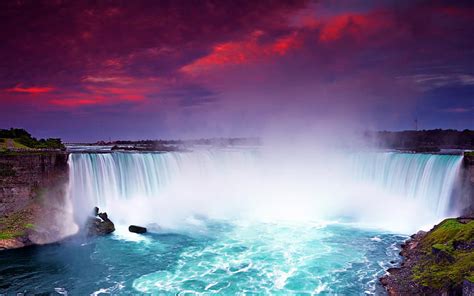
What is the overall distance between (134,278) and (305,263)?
8816 millimetres

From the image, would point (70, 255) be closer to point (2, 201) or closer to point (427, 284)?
point (2, 201)

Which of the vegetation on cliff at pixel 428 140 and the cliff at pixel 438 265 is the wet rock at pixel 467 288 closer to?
the cliff at pixel 438 265

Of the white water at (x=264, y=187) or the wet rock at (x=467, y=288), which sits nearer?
the wet rock at (x=467, y=288)

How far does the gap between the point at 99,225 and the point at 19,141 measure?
14492 millimetres

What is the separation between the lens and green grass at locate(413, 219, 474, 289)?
38.9 ft

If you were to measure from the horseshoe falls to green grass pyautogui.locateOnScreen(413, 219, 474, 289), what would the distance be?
74.5 inches

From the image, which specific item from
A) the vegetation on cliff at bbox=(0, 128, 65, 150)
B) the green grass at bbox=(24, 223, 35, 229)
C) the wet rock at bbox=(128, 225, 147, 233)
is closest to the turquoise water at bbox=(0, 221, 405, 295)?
the wet rock at bbox=(128, 225, 147, 233)

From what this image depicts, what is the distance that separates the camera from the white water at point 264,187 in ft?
84.4

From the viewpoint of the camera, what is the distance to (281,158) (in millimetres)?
41562

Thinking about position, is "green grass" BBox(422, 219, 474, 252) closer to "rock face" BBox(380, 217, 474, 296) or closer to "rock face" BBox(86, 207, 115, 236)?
"rock face" BBox(380, 217, 474, 296)

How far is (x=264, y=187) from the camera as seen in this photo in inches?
1474

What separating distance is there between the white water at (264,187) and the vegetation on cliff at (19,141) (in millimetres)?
7248

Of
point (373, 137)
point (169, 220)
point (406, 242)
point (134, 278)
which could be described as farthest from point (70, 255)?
point (373, 137)

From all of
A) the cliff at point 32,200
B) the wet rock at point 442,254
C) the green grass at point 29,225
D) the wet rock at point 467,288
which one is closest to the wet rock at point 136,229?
the cliff at point 32,200
